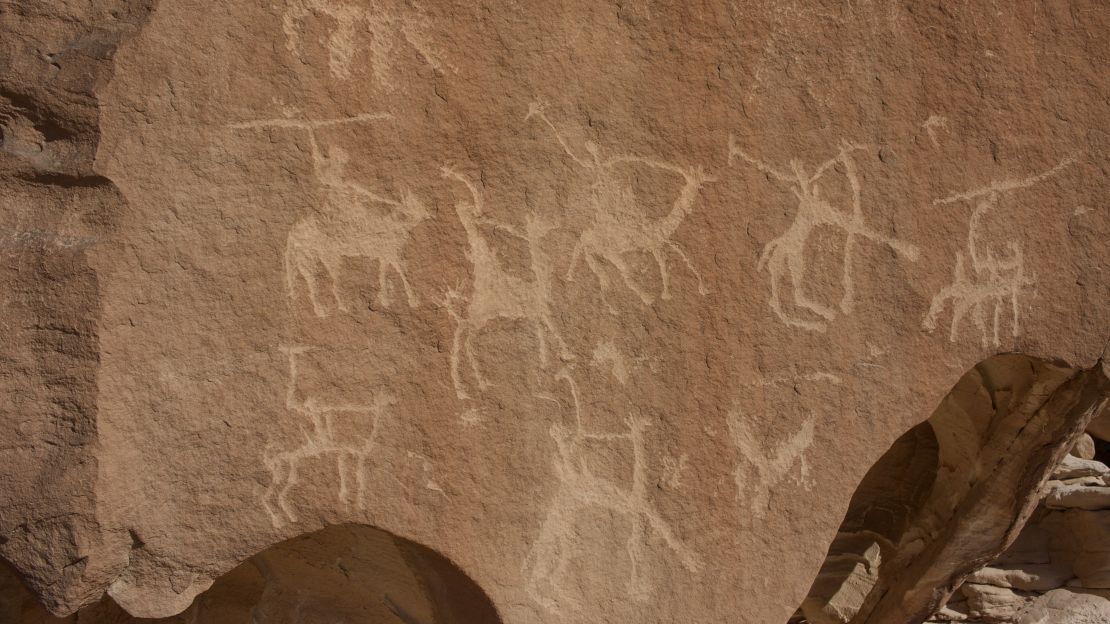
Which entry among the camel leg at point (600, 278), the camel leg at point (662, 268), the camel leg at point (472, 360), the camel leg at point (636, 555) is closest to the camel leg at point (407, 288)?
the camel leg at point (472, 360)

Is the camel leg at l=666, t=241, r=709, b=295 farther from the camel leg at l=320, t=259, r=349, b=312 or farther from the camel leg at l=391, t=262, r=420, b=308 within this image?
the camel leg at l=320, t=259, r=349, b=312

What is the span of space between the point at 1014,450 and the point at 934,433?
460 mm

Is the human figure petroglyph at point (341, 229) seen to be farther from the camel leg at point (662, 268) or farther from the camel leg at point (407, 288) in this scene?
the camel leg at point (662, 268)

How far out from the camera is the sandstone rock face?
5.29 feet

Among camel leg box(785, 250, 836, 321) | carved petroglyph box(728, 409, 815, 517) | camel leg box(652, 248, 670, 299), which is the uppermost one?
camel leg box(785, 250, 836, 321)

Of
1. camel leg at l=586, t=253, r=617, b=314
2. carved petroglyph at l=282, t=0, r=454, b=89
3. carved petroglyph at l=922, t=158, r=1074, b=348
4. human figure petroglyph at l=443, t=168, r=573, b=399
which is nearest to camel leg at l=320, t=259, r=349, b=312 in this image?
human figure petroglyph at l=443, t=168, r=573, b=399

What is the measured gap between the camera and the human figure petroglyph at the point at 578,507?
6.09 feet

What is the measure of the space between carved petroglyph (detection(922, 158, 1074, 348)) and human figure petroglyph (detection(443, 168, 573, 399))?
2.58 feet

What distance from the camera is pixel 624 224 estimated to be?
187cm

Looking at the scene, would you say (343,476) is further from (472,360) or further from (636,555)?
(636,555)

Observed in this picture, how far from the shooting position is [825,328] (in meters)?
1.97

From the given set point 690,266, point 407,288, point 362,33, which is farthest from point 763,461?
point 362,33

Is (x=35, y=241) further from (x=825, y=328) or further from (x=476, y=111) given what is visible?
(x=825, y=328)

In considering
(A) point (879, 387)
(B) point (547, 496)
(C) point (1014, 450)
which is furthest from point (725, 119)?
(C) point (1014, 450)
